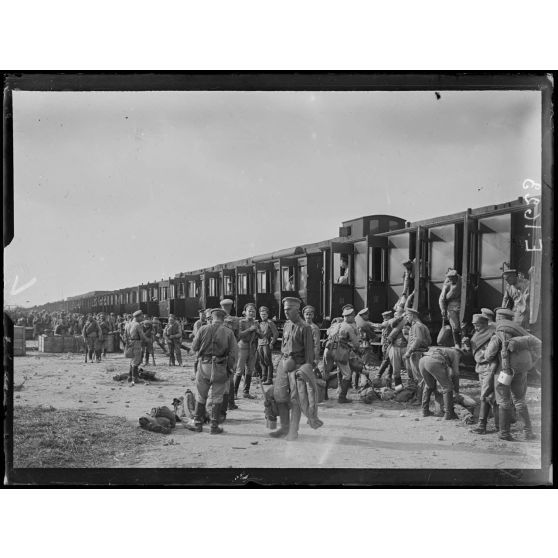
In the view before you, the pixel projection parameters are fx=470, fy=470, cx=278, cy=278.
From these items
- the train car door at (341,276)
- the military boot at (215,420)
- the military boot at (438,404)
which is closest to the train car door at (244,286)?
the train car door at (341,276)

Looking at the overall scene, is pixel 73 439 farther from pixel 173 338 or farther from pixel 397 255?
pixel 397 255

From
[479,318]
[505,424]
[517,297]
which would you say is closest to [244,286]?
[479,318]

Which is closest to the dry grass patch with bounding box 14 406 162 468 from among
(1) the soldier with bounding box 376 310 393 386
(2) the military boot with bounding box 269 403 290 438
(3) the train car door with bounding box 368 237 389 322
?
(2) the military boot with bounding box 269 403 290 438

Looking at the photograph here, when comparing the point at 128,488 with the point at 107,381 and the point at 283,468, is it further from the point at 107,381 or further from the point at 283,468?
the point at 283,468

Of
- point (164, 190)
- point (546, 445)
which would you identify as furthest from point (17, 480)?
point (546, 445)

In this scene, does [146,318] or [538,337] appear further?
[146,318]

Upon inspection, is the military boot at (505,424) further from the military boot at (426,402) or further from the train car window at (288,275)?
the train car window at (288,275)
